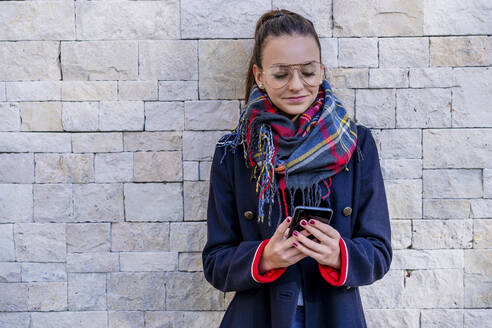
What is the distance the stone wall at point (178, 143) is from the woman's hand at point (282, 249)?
0.90m

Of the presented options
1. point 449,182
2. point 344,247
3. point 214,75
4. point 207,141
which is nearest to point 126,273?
point 207,141

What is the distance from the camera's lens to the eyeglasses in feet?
Result: 6.38

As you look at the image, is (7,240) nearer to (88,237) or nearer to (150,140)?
(88,237)

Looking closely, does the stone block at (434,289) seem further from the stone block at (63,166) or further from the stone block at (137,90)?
the stone block at (63,166)

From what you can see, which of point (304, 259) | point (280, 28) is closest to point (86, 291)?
point (304, 259)

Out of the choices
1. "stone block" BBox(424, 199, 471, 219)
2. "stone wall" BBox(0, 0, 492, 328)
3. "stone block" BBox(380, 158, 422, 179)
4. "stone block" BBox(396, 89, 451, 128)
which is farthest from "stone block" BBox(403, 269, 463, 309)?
"stone block" BBox(396, 89, 451, 128)

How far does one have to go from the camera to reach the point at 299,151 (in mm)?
1872

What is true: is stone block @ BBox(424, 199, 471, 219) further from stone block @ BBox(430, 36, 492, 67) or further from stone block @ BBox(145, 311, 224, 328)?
stone block @ BBox(145, 311, 224, 328)

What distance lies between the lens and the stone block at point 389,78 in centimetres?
250

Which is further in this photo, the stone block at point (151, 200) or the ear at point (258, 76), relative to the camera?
the stone block at point (151, 200)

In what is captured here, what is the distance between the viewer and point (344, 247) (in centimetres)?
177

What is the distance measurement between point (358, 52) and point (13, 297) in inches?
94.6

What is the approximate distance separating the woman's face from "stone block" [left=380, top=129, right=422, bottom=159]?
73cm

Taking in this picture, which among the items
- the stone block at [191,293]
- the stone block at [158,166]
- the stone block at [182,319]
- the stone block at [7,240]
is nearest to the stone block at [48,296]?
the stone block at [7,240]
